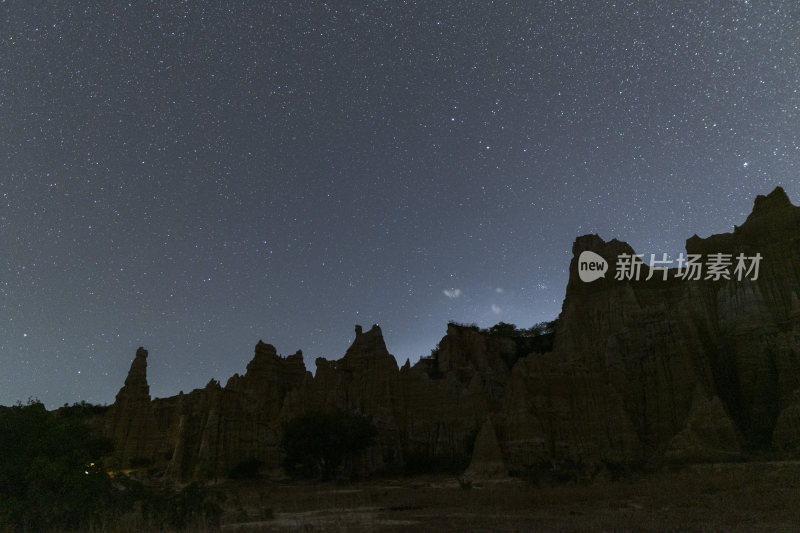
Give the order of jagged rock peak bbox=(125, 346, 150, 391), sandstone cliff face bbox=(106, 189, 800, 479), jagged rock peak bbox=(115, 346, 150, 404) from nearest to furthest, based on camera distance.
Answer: sandstone cliff face bbox=(106, 189, 800, 479)
jagged rock peak bbox=(115, 346, 150, 404)
jagged rock peak bbox=(125, 346, 150, 391)

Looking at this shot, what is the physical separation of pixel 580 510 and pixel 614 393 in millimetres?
44597

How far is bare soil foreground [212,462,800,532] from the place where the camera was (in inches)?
690

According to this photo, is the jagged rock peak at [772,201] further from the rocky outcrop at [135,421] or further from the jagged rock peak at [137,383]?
the jagged rock peak at [137,383]

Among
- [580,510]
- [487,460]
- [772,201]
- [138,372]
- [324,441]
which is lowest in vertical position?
[487,460]

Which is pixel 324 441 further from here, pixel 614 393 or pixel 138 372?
pixel 138 372

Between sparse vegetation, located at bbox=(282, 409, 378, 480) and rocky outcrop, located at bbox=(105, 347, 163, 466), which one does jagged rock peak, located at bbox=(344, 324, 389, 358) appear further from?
rocky outcrop, located at bbox=(105, 347, 163, 466)

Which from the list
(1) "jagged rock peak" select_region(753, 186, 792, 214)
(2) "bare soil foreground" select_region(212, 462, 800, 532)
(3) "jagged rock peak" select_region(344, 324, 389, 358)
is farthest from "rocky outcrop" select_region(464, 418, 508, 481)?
(1) "jagged rock peak" select_region(753, 186, 792, 214)

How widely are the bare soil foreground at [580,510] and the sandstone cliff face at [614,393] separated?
25.5 metres

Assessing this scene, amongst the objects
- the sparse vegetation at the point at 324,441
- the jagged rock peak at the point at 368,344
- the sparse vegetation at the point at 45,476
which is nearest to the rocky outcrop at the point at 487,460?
the sparse vegetation at the point at 324,441

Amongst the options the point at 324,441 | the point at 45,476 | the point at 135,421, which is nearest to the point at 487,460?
the point at 324,441

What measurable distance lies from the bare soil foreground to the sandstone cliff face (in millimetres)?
25544

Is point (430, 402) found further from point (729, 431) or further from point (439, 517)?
point (439, 517)

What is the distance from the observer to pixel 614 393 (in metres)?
62.8

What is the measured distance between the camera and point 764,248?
7231 cm
